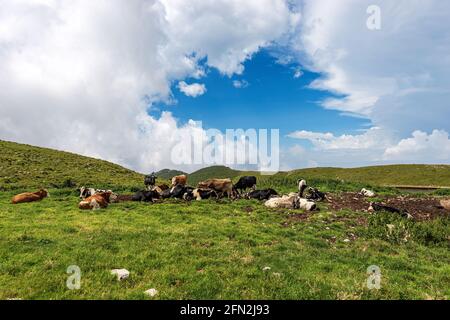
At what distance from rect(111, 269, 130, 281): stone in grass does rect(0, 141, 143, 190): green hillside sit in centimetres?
2201

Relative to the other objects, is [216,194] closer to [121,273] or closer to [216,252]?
[216,252]

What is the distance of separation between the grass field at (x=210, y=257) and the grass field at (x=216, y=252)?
35mm

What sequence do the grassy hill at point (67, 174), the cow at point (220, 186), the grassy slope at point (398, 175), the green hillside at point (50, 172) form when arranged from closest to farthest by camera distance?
the cow at point (220, 186) → the grassy hill at point (67, 174) → the green hillside at point (50, 172) → the grassy slope at point (398, 175)

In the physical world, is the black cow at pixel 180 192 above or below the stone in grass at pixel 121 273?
above

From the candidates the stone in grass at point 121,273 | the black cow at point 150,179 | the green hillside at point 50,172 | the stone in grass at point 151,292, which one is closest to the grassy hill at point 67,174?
the green hillside at point 50,172

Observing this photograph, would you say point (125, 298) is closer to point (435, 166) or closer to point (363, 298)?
point (363, 298)

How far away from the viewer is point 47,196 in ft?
76.0

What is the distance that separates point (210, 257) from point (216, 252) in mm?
583

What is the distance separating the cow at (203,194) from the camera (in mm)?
23047

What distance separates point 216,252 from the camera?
10758mm

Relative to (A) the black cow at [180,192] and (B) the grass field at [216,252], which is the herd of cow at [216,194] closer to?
(A) the black cow at [180,192]

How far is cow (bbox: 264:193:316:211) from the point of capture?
19869 mm

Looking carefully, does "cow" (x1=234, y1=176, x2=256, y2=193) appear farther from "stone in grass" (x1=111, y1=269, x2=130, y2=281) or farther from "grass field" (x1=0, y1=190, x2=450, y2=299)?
"stone in grass" (x1=111, y1=269, x2=130, y2=281)

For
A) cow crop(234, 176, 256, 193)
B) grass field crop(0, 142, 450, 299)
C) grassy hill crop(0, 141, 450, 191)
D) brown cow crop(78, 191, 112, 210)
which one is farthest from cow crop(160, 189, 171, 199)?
grassy hill crop(0, 141, 450, 191)
